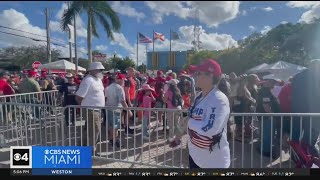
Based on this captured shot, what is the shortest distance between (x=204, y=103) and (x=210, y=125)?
0.53ft

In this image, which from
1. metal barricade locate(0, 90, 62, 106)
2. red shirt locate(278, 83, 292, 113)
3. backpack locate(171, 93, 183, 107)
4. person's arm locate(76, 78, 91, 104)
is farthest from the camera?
metal barricade locate(0, 90, 62, 106)

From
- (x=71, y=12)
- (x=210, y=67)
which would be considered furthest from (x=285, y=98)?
(x=71, y=12)

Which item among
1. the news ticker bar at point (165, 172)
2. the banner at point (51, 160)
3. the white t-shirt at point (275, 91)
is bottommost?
the news ticker bar at point (165, 172)

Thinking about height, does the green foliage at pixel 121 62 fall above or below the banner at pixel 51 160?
above

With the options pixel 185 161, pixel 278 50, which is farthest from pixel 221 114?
pixel 278 50

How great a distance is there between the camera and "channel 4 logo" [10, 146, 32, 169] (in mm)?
2189

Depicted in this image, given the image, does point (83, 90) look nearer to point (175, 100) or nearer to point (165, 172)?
point (175, 100)

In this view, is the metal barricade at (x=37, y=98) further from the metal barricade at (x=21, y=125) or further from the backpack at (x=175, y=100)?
the backpack at (x=175, y=100)

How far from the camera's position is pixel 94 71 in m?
3.94

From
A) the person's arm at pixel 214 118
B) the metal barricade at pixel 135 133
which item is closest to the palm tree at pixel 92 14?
the metal barricade at pixel 135 133

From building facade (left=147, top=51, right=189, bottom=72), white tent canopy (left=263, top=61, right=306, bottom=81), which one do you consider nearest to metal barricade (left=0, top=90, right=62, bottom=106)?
building facade (left=147, top=51, right=189, bottom=72)

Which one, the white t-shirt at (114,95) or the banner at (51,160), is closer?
the banner at (51,160)

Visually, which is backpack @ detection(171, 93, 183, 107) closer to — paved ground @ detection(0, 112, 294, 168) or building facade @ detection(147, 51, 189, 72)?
paved ground @ detection(0, 112, 294, 168)

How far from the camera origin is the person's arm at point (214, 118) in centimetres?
197
